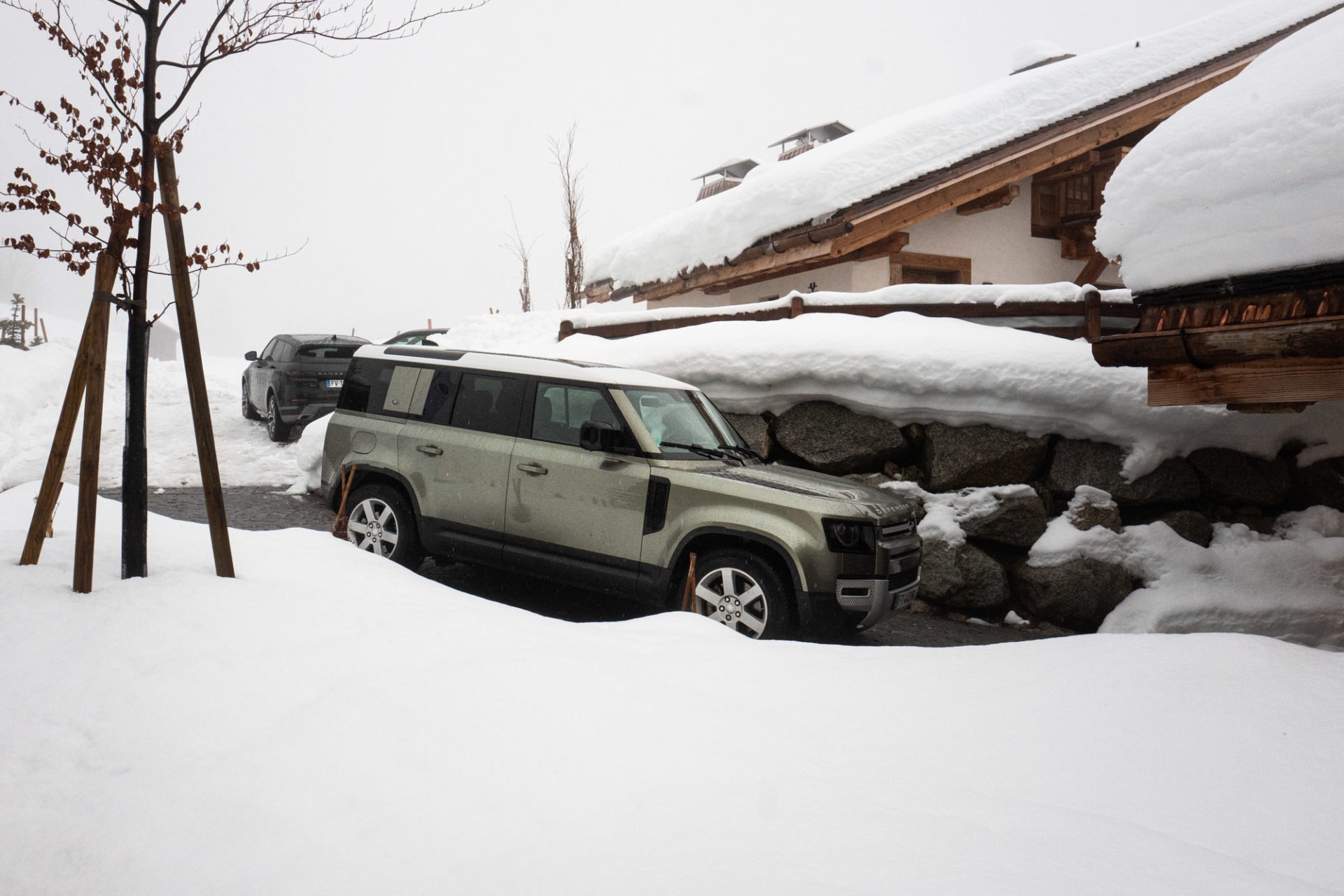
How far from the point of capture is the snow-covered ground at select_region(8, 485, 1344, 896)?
183cm

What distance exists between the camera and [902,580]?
16.9 feet

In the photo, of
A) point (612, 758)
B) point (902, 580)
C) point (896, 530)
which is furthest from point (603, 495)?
point (612, 758)

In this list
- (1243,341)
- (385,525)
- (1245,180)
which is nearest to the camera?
(1245,180)

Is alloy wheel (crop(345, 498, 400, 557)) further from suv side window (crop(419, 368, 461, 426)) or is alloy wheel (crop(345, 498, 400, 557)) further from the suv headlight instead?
the suv headlight

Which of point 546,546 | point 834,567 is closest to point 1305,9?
point 834,567

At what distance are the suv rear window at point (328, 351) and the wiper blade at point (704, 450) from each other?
8.33 m

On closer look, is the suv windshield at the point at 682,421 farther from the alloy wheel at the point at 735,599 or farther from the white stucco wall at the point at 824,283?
the white stucco wall at the point at 824,283

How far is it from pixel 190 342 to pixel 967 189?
9779mm

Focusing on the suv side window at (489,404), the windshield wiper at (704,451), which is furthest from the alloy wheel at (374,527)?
the windshield wiper at (704,451)

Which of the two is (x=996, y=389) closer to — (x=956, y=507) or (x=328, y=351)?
(x=956, y=507)

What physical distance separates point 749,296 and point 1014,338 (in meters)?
6.18

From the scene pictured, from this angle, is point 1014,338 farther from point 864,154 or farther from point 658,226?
point 658,226

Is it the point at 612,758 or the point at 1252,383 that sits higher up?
the point at 1252,383

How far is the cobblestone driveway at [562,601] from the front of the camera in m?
6.10
